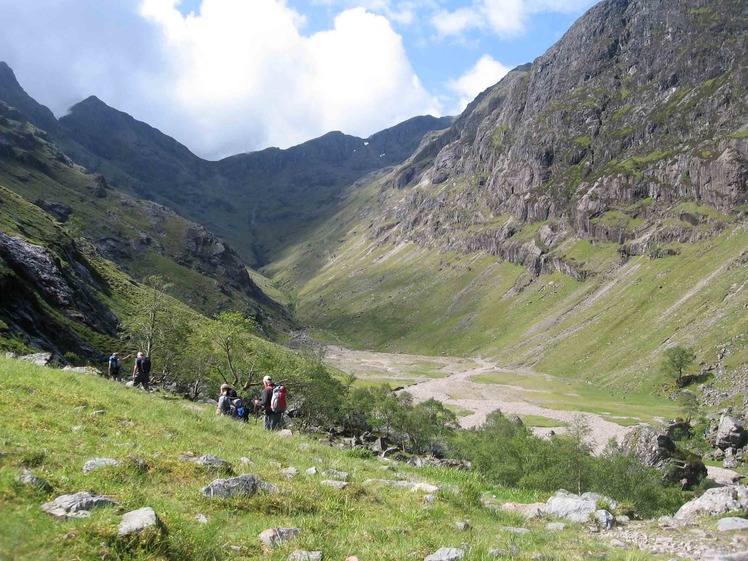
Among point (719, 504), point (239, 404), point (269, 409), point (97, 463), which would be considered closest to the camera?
point (97, 463)

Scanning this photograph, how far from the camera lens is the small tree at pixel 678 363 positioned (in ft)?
341

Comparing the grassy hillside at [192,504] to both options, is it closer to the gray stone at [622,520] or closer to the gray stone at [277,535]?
the gray stone at [277,535]

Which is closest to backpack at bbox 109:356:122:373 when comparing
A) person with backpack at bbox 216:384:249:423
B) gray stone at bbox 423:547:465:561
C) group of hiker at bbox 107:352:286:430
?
group of hiker at bbox 107:352:286:430

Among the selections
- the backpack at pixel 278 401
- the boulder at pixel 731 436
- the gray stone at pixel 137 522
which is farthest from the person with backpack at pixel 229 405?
the boulder at pixel 731 436

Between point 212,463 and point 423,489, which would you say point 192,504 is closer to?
point 212,463

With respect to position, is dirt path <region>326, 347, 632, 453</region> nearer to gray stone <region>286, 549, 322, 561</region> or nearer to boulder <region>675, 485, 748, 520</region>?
boulder <region>675, 485, 748, 520</region>

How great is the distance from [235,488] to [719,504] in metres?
15.8

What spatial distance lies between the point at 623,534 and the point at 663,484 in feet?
180

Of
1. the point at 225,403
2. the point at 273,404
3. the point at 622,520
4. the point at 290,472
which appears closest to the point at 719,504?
the point at 622,520

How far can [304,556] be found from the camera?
8578 mm

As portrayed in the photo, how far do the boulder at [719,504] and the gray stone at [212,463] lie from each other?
49.3 feet

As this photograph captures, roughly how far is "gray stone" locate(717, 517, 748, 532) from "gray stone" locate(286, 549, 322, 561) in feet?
39.2

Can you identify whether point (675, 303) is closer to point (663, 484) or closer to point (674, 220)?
point (674, 220)

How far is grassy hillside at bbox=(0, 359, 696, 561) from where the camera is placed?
25.1 feet
